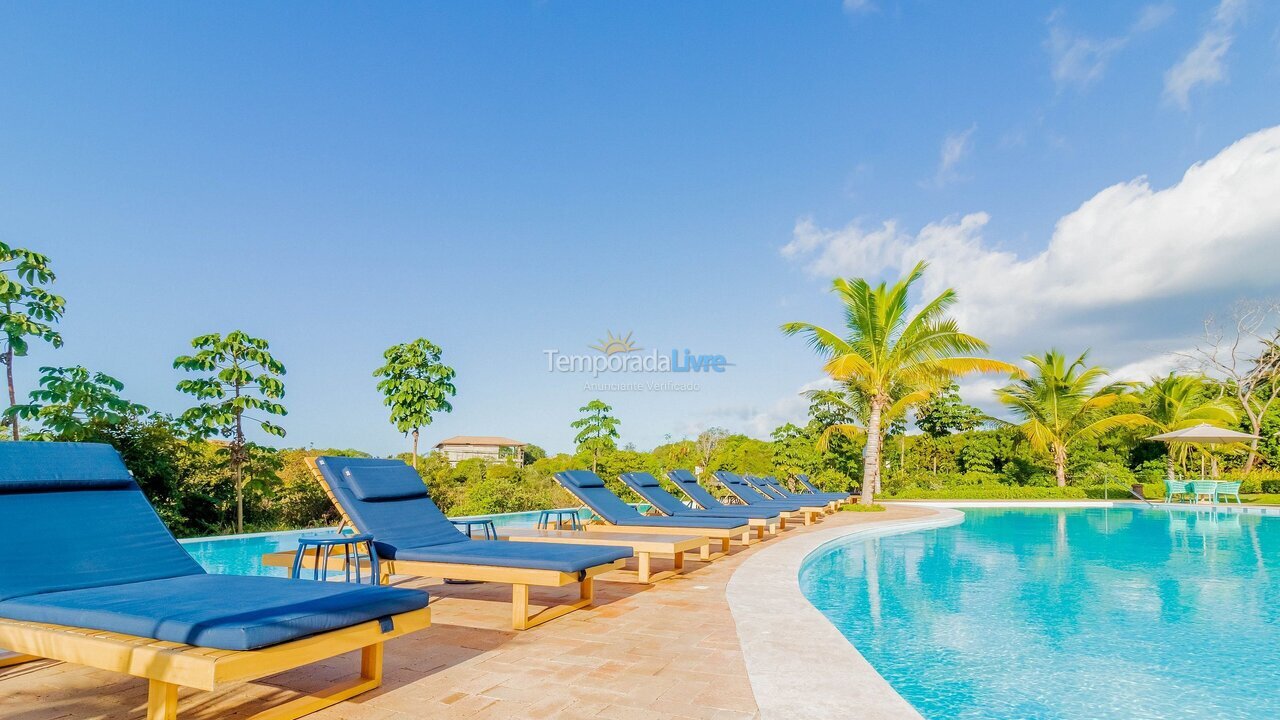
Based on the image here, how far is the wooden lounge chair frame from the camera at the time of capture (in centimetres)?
205

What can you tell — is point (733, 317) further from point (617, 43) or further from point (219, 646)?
point (219, 646)

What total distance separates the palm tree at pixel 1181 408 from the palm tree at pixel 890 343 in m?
11.5

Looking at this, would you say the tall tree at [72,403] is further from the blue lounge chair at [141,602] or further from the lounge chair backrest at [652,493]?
the lounge chair backrest at [652,493]

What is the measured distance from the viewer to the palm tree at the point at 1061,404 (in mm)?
21812

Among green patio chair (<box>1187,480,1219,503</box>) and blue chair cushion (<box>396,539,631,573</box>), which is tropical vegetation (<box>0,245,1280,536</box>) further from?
blue chair cushion (<box>396,539,631,573</box>)

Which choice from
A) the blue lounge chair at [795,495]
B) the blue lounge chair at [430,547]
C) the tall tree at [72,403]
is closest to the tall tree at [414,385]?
the tall tree at [72,403]

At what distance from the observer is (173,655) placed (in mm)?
A: 2074

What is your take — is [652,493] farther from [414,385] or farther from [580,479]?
[414,385]

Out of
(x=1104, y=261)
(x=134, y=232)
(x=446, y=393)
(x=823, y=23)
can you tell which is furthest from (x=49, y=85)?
(x=1104, y=261)

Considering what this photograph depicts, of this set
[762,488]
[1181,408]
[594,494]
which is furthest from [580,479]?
[1181,408]

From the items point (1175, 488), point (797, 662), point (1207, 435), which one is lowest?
point (1175, 488)

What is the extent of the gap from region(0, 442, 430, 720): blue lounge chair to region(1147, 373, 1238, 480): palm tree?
25.8 m

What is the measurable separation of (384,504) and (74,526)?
1.92 m

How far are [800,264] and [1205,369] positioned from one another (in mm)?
15316
